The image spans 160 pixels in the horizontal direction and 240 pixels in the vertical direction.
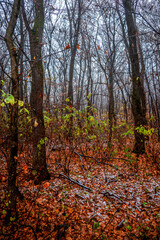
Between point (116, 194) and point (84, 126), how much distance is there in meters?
3.02

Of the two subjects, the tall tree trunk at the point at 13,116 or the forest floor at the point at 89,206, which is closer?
the tall tree trunk at the point at 13,116

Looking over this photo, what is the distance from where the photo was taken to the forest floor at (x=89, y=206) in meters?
2.62

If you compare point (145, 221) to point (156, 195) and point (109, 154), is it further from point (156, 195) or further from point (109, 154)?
point (109, 154)

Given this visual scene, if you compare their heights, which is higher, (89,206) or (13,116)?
(13,116)

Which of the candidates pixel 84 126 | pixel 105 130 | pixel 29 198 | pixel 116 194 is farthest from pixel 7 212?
pixel 105 130

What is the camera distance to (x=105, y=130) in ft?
22.8

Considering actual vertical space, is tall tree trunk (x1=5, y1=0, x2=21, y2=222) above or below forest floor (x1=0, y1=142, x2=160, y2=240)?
above

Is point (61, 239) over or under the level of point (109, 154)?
under

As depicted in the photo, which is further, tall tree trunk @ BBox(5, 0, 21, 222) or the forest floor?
the forest floor

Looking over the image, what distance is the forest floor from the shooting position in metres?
2.62

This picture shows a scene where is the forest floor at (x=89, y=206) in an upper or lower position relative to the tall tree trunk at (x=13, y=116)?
lower

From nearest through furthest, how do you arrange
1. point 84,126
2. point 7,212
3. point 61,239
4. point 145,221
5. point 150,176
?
1. point 61,239
2. point 7,212
3. point 145,221
4. point 150,176
5. point 84,126

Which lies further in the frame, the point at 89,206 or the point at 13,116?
the point at 89,206

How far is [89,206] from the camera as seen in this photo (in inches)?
131
